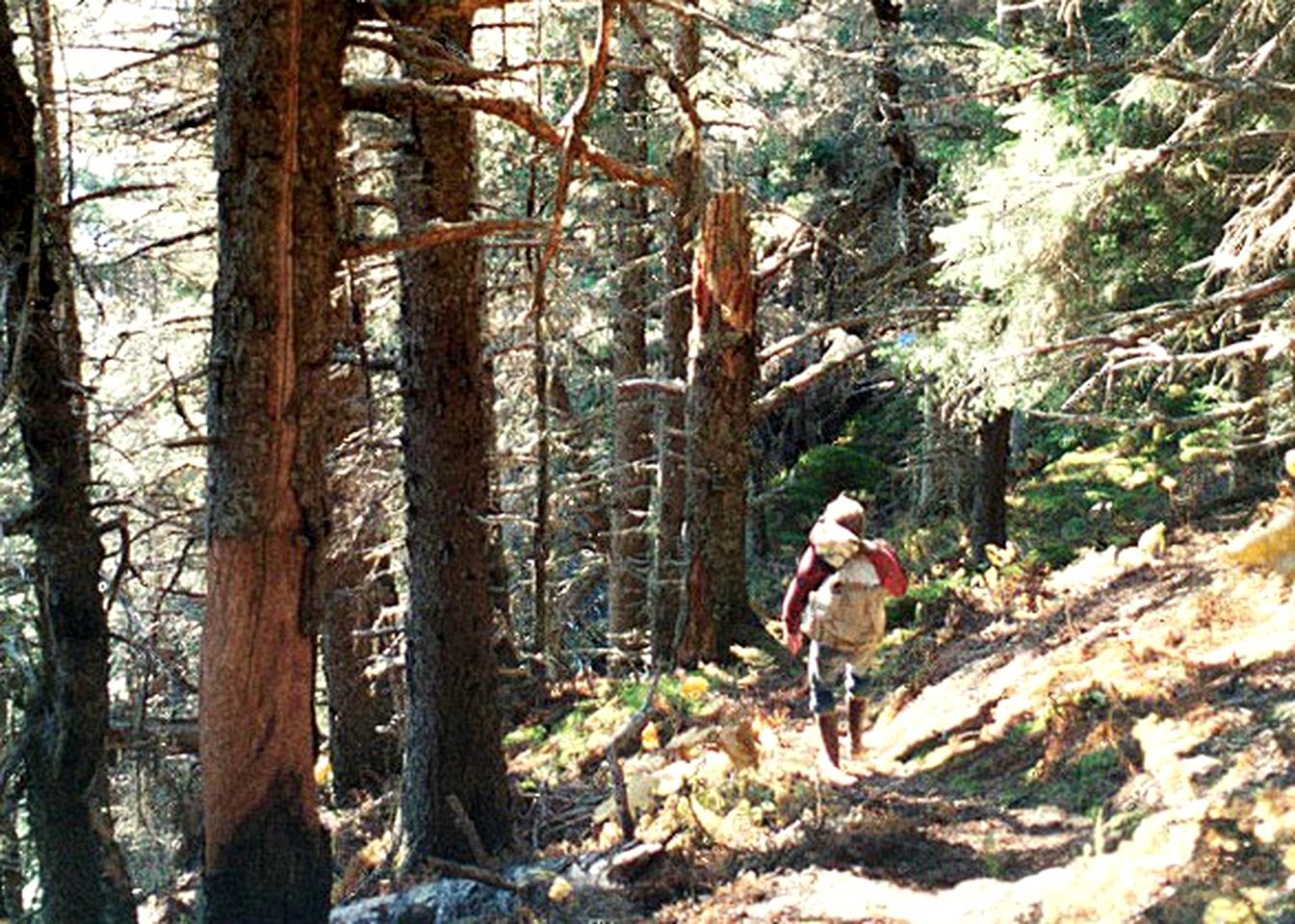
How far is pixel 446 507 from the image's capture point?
24.9 ft

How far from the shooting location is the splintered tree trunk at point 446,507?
24.5 ft

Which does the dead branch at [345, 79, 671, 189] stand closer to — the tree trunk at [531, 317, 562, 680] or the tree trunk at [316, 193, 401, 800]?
the tree trunk at [531, 317, 562, 680]

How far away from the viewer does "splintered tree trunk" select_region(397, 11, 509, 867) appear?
747 cm

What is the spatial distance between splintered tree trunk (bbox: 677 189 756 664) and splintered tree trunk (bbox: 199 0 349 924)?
629 centimetres

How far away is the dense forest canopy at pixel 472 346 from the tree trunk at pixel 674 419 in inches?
2.4

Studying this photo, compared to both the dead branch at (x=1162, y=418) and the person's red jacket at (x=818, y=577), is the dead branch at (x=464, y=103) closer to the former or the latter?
the dead branch at (x=1162, y=418)

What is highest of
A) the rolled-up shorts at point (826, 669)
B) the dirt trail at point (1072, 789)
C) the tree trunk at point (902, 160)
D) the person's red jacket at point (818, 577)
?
the tree trunk at point (902, 160)

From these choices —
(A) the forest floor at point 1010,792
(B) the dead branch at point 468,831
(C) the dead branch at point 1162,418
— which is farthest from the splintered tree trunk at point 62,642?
(C) the dead branch at point 1162,418

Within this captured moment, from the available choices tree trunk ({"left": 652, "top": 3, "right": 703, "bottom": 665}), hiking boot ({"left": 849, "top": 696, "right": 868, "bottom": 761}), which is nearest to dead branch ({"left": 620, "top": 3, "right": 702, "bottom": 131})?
hiking boot ({"left": 849, "top": 696, "right": 868, "bottom": 761})

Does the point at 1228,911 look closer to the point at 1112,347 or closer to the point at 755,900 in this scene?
the point at 755,900

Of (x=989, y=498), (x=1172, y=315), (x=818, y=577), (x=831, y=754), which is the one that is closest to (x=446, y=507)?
(x=818, y=577)

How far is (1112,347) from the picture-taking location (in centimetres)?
838

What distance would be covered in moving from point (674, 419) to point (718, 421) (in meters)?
3.06

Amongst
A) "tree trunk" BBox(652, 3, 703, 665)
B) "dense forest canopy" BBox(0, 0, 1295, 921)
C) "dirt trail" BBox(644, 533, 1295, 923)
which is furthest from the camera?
"tree trunk" BBox(652, 3, 703, 665)
